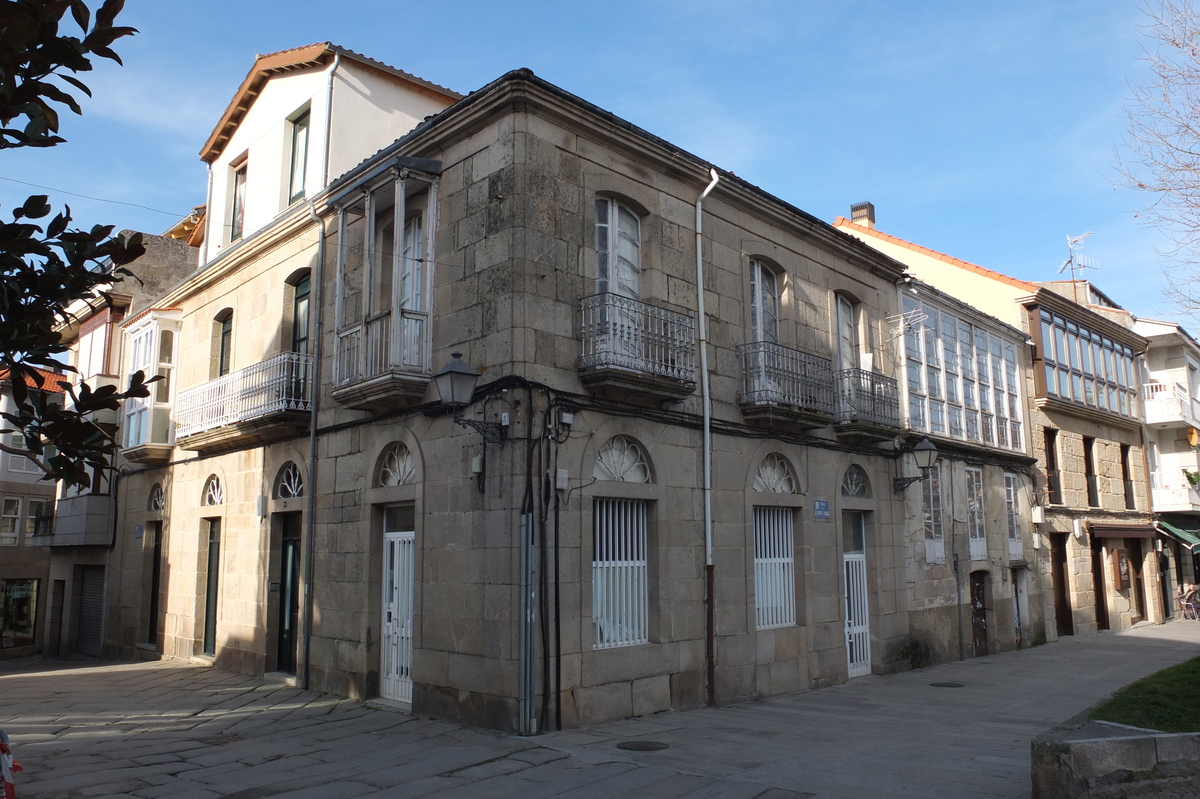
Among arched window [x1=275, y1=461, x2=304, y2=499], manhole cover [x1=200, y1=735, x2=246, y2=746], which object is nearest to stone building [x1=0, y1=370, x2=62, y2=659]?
arched window [x1=275, y1=461, x2=304, y2=499]

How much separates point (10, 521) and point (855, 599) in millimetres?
24481

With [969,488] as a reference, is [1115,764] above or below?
below

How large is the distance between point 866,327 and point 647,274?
5928mm

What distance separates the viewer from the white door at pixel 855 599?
1431 cm

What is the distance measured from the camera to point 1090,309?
82.3 feet

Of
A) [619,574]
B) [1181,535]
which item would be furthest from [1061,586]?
[619,574]

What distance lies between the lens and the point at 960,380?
1861 centimetres

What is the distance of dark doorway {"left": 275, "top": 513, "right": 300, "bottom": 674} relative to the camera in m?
13.0

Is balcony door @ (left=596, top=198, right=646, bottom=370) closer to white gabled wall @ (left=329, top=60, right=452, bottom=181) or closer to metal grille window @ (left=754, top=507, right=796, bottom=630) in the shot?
metal grille window @ (left=754, top=507, right=796, bottom=630)

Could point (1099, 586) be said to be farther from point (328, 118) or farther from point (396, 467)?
point (328, 118)

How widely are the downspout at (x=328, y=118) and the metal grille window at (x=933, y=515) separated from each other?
11599mm

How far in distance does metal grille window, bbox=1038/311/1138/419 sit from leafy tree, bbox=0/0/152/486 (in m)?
21.5

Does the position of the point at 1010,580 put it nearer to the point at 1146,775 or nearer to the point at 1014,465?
the point at 1014,465

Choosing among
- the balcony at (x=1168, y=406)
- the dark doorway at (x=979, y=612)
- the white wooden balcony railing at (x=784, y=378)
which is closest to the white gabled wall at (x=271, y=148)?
the white wooden balcony railing at (x=784, y=378)
